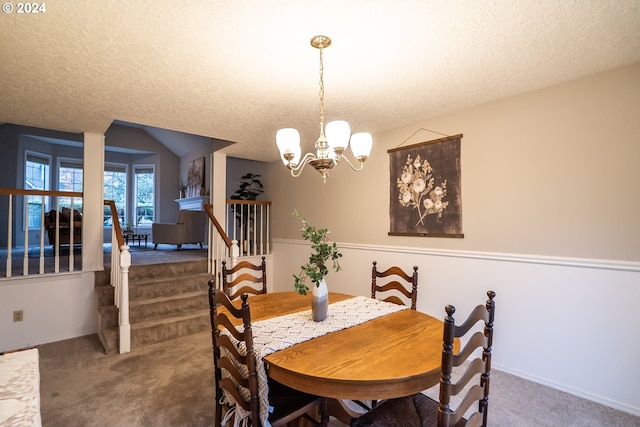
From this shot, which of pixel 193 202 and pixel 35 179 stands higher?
pixel 35 179

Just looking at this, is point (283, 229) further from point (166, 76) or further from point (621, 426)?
point (621, 426)

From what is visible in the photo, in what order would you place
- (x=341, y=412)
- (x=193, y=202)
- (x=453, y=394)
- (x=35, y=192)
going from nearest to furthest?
(x=453, y=394) → (x=341, y=412) → (x=35, y=192) → (x=193, y=202)

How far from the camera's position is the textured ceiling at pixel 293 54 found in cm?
158

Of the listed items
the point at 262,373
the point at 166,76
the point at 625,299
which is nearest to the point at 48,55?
the point at 166,76

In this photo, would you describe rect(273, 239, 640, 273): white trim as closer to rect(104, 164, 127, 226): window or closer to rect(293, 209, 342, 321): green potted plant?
rect(293, 209, 342, 321): green potted plant

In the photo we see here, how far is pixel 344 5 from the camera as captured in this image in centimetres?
154

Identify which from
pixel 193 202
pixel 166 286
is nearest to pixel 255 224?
pixel 166 286

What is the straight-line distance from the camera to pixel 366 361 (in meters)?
1.31

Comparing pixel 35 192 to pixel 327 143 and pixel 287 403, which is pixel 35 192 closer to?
pixel 327 143

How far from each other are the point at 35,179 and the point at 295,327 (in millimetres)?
7855

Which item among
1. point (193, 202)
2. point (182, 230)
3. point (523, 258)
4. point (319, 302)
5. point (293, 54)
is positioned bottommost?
point (319, 302)

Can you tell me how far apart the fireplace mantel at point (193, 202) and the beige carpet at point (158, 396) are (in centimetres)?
413

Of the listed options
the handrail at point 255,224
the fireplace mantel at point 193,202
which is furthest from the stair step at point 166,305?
the fireplace mantel at point 193,202

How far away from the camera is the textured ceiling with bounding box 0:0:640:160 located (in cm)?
158
